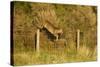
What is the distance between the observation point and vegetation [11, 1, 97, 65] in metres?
2.24

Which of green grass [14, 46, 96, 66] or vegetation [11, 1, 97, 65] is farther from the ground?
vegetation [11, 1, 97, 65]

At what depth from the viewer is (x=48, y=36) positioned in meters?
2.37

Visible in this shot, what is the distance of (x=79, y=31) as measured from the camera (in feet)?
8.29

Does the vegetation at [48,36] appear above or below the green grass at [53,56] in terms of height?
above

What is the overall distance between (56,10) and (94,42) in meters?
0.67

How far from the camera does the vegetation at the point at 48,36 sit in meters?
2.24

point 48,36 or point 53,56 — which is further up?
point 48,36

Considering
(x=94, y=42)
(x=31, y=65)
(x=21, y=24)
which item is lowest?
(x=31, y=65)
